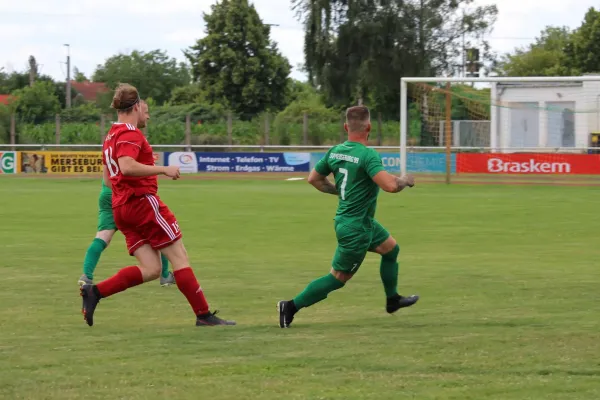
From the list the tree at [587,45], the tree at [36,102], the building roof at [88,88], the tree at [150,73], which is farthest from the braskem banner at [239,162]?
the building roof at [88,88]

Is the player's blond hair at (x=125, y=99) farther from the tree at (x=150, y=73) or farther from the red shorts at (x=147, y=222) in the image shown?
the tree at (x=150, y=73)

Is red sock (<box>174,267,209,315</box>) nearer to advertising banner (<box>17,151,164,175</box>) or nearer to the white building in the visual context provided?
the white building

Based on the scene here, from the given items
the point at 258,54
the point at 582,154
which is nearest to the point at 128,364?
the point at 582,154

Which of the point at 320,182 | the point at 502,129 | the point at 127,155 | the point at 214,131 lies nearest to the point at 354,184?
the point at 320,182

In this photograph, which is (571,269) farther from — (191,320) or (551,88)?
(551,88)

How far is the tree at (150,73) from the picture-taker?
331 feet

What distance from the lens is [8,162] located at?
38.1 metres

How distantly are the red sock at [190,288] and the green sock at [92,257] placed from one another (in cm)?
176

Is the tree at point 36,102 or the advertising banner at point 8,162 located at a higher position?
the tree at point 36,102

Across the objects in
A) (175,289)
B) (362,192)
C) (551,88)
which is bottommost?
(175,289)

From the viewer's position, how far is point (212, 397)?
18.2ft

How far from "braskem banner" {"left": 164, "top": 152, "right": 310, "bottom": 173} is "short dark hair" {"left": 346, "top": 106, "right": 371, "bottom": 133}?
28629 millimetres

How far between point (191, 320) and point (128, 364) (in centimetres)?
188

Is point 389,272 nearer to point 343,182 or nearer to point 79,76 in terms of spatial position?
point 343,182
